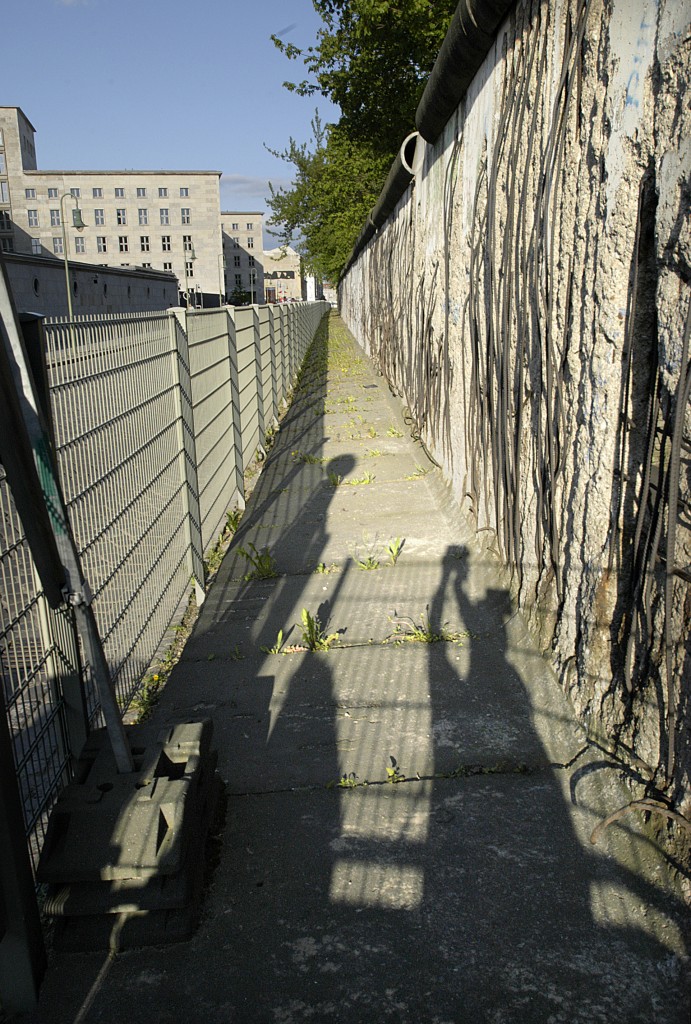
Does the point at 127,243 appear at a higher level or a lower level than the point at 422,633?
higher

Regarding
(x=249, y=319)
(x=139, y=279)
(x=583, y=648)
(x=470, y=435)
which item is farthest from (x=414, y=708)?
(x=139, y=279)

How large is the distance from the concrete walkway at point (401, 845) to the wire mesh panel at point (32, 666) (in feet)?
1.72

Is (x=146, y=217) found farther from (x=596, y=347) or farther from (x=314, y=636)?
(x=596, y=347)

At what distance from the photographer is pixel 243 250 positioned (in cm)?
12469

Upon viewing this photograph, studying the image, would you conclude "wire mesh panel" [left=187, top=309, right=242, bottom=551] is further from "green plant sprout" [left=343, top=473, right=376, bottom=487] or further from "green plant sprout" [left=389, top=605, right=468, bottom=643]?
"green plant sprout" [left=389, top=605, right=468, bottom=643]

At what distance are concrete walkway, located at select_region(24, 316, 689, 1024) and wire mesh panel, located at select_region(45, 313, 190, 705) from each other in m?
0.36

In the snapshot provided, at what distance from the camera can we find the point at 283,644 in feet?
13.6

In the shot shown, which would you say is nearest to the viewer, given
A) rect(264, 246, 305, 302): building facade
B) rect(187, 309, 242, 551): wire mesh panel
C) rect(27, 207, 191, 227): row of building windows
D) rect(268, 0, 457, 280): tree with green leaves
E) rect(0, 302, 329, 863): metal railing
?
rect(0, 302, 329, 863): metal railing

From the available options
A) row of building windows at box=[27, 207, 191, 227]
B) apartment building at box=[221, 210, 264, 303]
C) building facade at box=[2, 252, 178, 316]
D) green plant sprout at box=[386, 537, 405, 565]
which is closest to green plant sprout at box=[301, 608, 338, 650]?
green plant sprout at box=[386, 537, 405, 565]

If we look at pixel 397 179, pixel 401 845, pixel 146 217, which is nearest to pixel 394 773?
pixel 401 845

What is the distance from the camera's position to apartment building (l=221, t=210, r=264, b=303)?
120787mm

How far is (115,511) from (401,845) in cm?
168

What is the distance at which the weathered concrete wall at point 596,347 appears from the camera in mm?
2355

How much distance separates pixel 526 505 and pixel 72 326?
2080 millimetres
